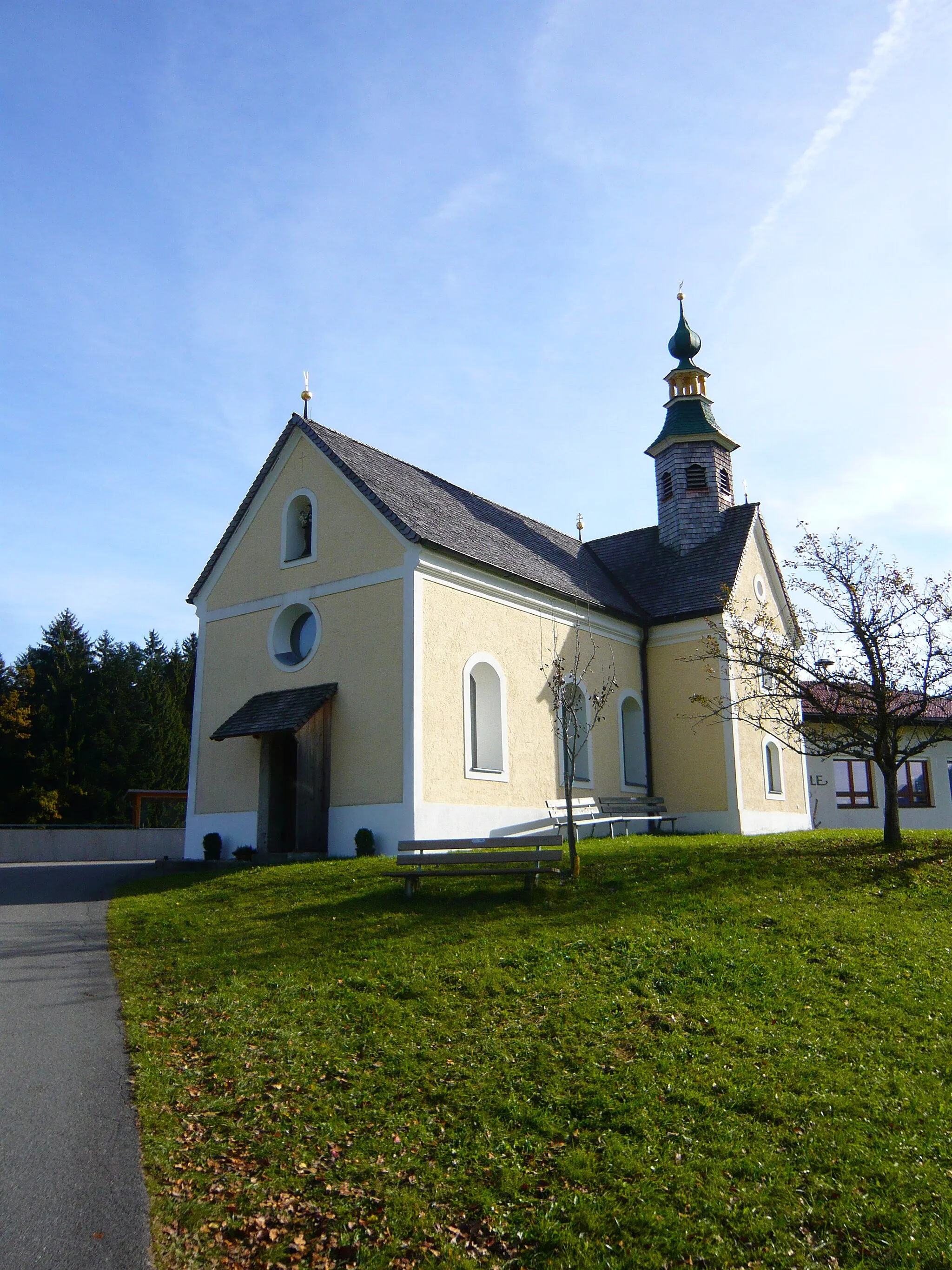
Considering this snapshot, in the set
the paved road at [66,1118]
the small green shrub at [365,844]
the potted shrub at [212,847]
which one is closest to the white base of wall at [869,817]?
the small green shrub at [365,844]

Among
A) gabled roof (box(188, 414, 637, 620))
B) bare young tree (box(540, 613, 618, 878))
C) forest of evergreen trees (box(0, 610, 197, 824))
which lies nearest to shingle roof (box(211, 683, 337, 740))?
gabled roof (box(188, 414, 637, 620))

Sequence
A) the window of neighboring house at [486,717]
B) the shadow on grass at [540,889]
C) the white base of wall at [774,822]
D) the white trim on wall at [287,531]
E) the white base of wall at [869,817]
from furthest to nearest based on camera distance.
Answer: the white base of wall at [869,817] < the white base of wall at [774,822] < the white trim on wall at [287,531] < the window of neighboring house at [486,717] < the shadow on grass at [540,889]

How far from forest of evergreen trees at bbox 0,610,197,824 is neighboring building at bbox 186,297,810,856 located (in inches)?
943

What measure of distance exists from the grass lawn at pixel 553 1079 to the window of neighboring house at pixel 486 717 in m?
6.13

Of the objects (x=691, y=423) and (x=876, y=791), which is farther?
(x=876, y=791)

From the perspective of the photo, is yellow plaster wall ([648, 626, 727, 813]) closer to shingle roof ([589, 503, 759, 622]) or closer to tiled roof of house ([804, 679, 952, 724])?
shingle roof ([589, 503, 759, 622])

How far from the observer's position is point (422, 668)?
1712cm

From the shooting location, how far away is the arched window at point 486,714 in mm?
18281

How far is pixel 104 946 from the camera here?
11.4m

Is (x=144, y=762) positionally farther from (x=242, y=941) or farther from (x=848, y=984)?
(x=848, y=984)

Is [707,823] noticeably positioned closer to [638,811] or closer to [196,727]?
[638,811]

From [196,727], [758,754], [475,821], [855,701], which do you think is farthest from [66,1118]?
[758,754]

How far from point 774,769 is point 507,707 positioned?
8.75 metres

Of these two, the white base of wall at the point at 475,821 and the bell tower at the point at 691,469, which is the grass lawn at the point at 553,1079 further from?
the bell tower at the point at 691,469
